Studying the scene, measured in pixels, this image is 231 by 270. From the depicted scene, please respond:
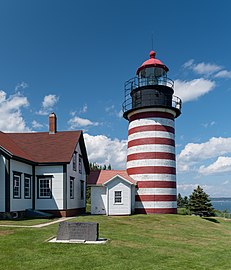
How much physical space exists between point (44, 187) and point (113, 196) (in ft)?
19.6

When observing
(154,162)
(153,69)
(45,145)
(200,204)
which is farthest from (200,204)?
(45,145)

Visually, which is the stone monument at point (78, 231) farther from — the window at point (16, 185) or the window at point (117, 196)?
the window at point (117, 196)

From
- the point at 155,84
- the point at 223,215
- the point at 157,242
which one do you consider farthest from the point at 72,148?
the point at 223,215

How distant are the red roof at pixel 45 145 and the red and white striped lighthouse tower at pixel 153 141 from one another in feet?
17.9

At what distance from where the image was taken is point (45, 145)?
28.9 metres

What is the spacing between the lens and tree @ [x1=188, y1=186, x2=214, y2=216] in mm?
41000

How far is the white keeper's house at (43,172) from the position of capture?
74.0 feet

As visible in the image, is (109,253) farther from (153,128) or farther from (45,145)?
(153,128)

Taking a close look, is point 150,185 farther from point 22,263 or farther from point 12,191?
point 22,263

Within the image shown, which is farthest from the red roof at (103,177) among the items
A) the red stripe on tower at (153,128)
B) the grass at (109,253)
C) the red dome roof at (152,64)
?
the grass at (109,253)

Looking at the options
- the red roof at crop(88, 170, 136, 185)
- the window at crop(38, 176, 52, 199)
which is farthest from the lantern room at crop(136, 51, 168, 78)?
the window at crop(38, 176, 52, 199)

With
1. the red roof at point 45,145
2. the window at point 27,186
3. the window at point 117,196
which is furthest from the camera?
the window at point 117,196

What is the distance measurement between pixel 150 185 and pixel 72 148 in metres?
7.48

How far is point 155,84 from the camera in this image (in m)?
29.8
